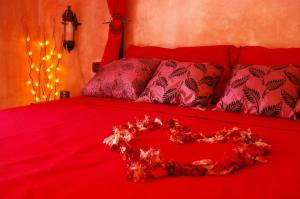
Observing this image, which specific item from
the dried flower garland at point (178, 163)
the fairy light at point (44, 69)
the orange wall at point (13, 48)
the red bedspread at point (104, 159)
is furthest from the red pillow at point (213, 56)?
the orange wall at point (13, 48)

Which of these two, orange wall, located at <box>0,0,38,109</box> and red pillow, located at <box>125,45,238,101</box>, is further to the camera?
orange wall, located at <box>0,0,38,109</box>

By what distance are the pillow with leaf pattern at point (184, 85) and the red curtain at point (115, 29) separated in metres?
0.91

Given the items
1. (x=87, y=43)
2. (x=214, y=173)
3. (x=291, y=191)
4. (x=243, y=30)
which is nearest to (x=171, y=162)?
(x=214, y=173)

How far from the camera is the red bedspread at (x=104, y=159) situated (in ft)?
2.37

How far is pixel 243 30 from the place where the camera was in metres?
2.41

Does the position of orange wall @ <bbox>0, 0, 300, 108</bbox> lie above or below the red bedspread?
above

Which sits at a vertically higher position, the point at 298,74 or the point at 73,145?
the point at 298,74

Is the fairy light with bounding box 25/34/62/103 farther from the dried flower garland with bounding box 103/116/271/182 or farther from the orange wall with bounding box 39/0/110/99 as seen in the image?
the dried flower garland with bounding box 103/116/271/182

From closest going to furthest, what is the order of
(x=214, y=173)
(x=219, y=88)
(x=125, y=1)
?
(x=214, y=173) < (x=219, y=88) < (x=125, y=1)

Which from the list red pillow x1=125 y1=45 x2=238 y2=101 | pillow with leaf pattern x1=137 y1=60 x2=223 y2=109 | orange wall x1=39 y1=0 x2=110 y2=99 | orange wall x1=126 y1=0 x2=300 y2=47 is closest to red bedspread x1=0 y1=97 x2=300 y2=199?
pillow with leaf pattern x1=137 y1=60 x2=223 y2=109

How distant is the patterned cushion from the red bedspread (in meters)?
0.54

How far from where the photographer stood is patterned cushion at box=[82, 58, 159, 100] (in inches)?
85.8

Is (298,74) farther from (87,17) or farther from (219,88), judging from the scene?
(87,17)

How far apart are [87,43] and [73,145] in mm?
2363
